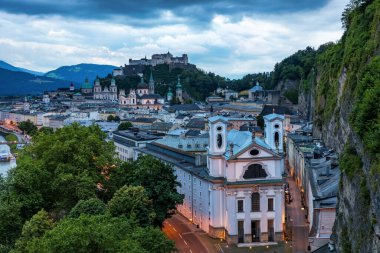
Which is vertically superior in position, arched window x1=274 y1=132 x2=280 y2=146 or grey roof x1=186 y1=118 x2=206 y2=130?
arched window x1=274 y1=132 x2=280 y2=146

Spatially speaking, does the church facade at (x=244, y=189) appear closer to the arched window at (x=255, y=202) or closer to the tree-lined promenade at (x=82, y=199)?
the arched window at (x=255, y=202)

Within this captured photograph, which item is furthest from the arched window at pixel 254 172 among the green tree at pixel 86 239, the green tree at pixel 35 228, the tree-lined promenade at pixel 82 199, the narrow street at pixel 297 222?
the green tree at pixel 86 239

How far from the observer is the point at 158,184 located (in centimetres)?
4353

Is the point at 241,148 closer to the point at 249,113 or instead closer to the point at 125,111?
the point at 249,113

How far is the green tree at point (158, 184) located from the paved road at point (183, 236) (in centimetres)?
218

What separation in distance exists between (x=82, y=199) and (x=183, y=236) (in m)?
9.12

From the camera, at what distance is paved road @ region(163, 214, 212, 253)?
136 feet

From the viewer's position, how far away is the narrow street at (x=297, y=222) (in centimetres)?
4123

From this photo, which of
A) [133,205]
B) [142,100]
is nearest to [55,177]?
[133,205]

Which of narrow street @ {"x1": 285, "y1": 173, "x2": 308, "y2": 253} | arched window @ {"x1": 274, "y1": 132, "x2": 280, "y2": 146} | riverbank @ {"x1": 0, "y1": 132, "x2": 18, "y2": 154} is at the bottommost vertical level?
riverbank @ {"x1": 0, "y1": 132, "x2": 18, "y2": 154}

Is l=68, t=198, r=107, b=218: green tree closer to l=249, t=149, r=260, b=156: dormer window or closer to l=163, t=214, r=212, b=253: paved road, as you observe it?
l=163, t=214, r=212, b=253: paved road

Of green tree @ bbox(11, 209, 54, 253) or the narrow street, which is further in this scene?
the narrow street

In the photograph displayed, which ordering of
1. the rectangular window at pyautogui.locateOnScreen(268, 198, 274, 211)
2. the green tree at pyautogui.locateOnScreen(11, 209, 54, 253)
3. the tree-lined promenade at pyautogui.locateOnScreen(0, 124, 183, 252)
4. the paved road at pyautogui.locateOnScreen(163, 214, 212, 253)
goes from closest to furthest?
the tree-lined promenade at pyautogui.locateOnScreen(0, 124, 183, 252), the green tree at pyautogui.locateOnScreen(11, 209, 54, 253), the paved road at pyautogui.locateOnScreen(163, 214, 212, 253), the rectangular window at pyautogui.locateOnScreen(268, 198, 274, 211)

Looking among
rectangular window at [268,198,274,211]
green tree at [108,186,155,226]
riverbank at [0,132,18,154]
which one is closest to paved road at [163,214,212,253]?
green tree at [108,186,155,226]
